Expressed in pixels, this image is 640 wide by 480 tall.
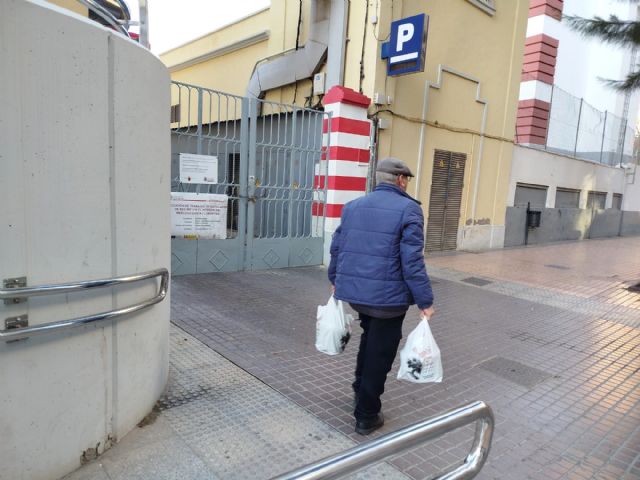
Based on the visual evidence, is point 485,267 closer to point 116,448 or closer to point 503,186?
point 503,186

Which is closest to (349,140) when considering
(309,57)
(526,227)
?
(309,57)

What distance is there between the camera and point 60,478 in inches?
88.7

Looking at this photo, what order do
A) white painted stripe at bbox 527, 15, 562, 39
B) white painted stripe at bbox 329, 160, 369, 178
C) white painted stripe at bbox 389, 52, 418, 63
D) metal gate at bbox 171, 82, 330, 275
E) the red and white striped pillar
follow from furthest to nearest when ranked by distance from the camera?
white painted stripe at bbox 527, 15, 562, 39 → the red and white striped pillar → white painted stripe at bbox 329, 160, 369, 178 → white painted stripe at bbox 389, 52, 418, 63 → metal gate at bbox 171, 82, 330, 275

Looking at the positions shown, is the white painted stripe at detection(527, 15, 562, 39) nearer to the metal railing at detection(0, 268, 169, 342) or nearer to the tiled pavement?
the tiled pavement

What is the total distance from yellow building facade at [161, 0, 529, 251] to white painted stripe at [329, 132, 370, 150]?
14.3 inches

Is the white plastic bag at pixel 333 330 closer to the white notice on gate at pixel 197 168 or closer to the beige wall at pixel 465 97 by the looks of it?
the white notice on gate at pixel 197 168

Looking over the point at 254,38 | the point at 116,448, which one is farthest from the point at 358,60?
the point at 116,448

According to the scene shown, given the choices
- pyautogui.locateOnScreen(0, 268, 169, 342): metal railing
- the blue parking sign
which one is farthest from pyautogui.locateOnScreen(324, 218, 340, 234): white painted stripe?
pyautogui.locateOnScreen(0, 268, 169, 342): metal railing

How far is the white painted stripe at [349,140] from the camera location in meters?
7.65

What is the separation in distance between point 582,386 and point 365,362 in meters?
2.18

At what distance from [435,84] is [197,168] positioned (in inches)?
214

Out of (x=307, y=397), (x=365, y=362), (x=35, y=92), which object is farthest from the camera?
(x=307, y=397)

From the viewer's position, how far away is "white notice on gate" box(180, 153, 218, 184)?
6.34 metres

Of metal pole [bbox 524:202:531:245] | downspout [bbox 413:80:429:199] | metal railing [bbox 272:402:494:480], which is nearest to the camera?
metal railing [bbox 272:402:494:480]
